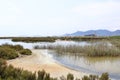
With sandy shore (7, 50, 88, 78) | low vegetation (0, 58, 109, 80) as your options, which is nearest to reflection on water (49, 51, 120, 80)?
sandy shore (7, 50, 88, 78)

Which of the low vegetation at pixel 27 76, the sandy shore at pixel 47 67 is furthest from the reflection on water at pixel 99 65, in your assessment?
the low vegetation at pixel 27 76

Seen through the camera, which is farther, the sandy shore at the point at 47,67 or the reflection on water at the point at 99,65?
the reflection on water at the point at 99,65

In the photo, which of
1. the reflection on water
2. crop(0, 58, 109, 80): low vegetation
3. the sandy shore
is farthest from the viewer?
the reflection on water

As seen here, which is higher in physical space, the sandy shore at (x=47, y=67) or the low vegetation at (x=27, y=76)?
the low vegetation at (x=27, y=76)

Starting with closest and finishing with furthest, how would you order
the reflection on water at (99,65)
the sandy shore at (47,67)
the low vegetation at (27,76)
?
1. the low vegetation at (27,76)
2. the sandy shore at (47,67)
3. the reflection on water at (99,65)

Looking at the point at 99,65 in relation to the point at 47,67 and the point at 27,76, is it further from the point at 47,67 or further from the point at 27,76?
the point at 27,76

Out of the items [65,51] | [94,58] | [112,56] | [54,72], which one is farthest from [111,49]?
[54,72]

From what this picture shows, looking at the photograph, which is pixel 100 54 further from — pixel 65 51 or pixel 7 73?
pixel 7 73

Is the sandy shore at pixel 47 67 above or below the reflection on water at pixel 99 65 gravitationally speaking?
above

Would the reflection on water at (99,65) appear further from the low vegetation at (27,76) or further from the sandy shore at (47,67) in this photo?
the low vegetation at (27,76)

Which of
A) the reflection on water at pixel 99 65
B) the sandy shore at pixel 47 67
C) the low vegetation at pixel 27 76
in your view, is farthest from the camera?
the reflection on water at pixel 99 65

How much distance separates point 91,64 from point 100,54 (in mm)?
4491

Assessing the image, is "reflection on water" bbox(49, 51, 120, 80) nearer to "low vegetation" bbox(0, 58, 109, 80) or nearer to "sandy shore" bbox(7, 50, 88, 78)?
"sandy shore" bbox(7, 50, 88, 78)

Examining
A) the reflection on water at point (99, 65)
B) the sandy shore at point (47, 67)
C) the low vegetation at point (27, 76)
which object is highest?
the low vegetation at point (27, 76)
